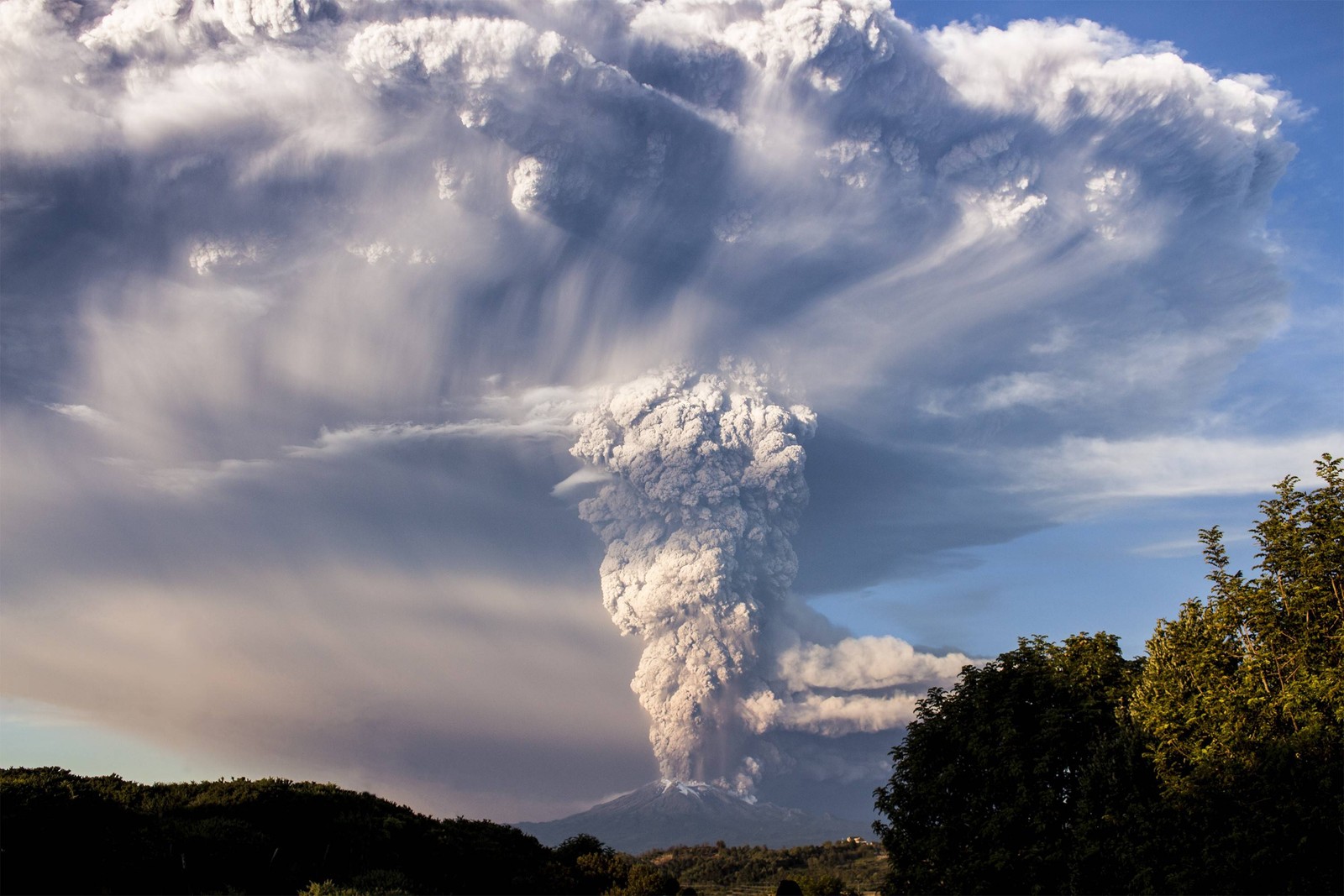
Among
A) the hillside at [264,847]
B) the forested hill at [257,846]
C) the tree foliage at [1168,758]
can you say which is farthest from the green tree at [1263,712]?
the forested hill at [257,846]

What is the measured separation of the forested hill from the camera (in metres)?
21.1

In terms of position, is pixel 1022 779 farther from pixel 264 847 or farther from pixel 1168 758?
pixel 264 847

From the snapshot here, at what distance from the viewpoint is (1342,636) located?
83.1 feet

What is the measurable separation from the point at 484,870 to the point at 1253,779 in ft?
80.7

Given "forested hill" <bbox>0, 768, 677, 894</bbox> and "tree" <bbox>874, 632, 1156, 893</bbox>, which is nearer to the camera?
"forested hill" <bbox>0, 768, 677, 894</bbox>

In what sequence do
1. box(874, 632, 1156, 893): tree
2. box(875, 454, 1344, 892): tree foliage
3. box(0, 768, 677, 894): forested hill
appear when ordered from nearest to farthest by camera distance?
box(0, 768, 677, 894): forested hill
box(875, 454, 1344, 892): tree foliage
box(874, 632, 1156, 893): tree

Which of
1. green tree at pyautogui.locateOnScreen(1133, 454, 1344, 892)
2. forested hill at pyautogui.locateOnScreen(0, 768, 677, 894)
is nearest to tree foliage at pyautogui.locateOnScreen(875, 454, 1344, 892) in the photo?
green tree at pyautogui.locateOnScreen(1133, 454, 1344, 892)

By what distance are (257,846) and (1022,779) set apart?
24257 mm

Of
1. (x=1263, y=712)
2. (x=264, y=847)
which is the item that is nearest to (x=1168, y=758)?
(x=1263, y=712)

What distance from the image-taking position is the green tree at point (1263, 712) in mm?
23312

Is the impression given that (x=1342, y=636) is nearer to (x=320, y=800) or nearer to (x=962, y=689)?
(x=962, y=689)

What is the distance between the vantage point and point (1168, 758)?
2725 centimetres

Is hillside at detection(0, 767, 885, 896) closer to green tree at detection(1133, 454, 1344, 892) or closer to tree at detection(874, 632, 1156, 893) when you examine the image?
tree at detection(874, 632, 1156, 893)

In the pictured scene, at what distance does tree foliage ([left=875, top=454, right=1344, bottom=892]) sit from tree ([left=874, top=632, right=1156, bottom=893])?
0.20 ft
